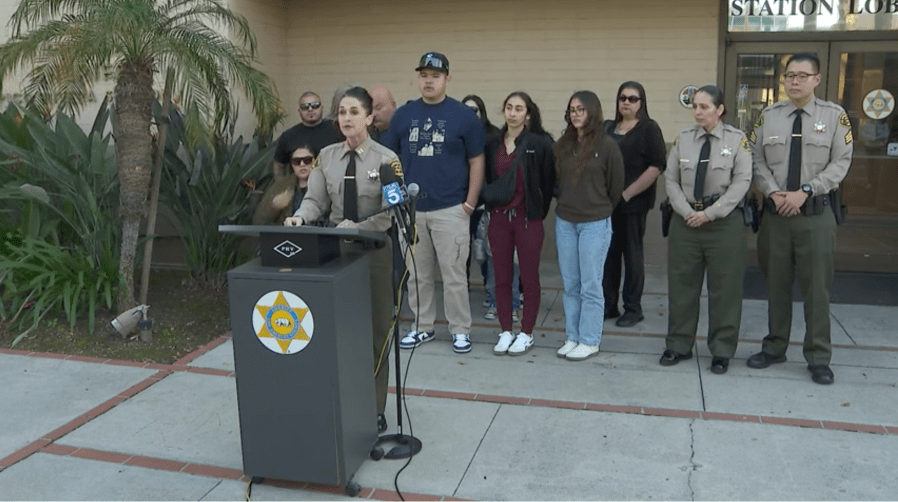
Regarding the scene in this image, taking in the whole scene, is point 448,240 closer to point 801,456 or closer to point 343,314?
point 343,314

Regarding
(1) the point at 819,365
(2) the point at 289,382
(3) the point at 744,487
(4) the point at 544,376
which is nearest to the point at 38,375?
(2) the point at 289,382

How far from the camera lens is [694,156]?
17.8 feet

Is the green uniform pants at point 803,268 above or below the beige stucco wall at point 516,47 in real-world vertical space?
below

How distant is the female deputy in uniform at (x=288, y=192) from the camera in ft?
20.5

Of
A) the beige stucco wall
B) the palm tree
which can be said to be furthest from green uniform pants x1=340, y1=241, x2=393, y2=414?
the beige stucco wall

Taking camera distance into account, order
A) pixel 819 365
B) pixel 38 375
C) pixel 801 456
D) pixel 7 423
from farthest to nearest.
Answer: pixel 38 375 → pixel 819 365 → pixel 7 423 → pixel 801 456

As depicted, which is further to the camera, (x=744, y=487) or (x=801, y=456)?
(x=801, y=456)

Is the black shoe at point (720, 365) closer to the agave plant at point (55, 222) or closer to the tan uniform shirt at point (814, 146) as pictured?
the tan uniform shirt at point (814, 146)

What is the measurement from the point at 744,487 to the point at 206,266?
5.45 m

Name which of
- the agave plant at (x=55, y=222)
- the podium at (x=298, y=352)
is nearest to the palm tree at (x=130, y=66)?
the agave plant at (x=55, y=222)

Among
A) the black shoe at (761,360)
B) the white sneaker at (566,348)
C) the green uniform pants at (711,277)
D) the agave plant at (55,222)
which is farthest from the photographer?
the agave plant at (55,222)

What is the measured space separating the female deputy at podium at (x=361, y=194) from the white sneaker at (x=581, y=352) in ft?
5.73

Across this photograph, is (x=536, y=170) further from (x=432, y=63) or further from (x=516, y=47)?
Answer: (x=516, y=47)

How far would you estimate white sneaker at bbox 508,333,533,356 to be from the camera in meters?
6.01
